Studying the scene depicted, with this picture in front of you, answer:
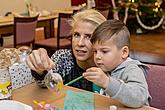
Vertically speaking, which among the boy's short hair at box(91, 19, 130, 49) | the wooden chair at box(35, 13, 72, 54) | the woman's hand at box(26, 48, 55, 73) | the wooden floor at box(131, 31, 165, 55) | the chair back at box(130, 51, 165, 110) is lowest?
the wooden floor at box(131, 31, 165, 55)

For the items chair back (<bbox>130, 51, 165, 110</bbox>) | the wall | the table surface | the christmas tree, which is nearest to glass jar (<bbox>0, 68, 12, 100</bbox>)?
the table surface

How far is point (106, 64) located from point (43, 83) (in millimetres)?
314

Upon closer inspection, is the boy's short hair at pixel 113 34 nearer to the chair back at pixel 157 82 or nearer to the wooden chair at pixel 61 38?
the chair back at pixel 157 82

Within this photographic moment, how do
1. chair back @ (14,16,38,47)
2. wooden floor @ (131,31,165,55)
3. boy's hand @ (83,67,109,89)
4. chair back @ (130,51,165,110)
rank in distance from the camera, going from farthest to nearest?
wooden floor @ (131,31,165,55)
chair back @ (14,16,38,47)
chair back @ (130,51,165,110)
boy's hand @ (83,67,109,89)

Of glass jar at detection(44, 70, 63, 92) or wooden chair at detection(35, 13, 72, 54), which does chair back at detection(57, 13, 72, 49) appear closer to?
wooden chair at detection(35, 13, 72, 54)

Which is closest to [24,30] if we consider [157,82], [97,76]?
[157,82]

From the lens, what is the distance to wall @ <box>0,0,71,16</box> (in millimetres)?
6164

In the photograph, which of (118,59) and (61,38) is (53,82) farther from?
(61,38)

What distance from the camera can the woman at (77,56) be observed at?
1380mm

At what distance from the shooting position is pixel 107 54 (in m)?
1.33

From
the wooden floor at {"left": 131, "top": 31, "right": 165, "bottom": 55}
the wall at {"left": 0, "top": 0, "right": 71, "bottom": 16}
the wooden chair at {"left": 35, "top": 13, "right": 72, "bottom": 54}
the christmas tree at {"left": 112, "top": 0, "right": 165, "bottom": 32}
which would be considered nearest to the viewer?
the wooden chair at {"left": 35, "top": 13, "right": 72, "bottom": 54}

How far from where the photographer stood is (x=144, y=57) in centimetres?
171

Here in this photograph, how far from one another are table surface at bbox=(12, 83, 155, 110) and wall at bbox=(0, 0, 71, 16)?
16.3 ft

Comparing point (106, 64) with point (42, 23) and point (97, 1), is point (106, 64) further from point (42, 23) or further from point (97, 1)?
point (97, 1)
